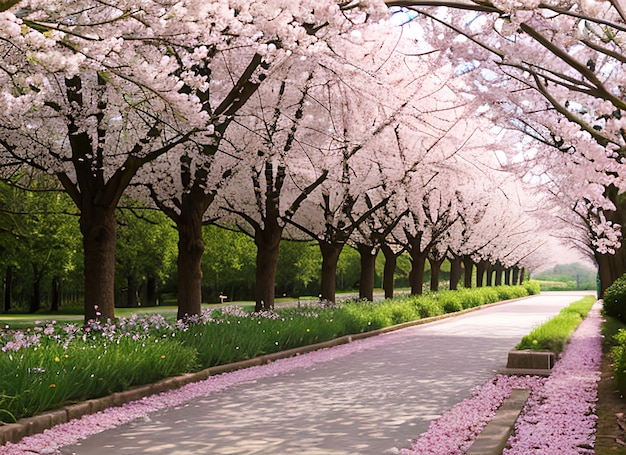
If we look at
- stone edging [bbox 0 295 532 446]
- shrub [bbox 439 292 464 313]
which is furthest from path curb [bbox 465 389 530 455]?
shrub [bbox 439 292 464 313]

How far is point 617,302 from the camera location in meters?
23.1

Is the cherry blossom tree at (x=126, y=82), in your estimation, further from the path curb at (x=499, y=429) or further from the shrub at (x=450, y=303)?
the shrub at (x=450, y=303)

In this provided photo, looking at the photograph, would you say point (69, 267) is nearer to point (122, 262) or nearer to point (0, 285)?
point (122, 262)

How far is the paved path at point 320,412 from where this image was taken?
23.8ft

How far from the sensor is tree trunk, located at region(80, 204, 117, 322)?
47.5ft

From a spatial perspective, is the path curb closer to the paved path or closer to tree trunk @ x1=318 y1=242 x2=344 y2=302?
the paved path

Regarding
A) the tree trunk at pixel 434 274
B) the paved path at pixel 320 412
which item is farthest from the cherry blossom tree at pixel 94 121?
the tree trunk at pixel 434 274

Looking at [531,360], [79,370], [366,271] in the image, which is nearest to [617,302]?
[366,271]

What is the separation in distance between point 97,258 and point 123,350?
427cm

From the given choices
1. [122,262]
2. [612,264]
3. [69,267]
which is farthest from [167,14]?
[122,262]

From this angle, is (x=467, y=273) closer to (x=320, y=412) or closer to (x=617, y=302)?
(x=617, y=302)

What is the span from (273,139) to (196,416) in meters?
10.2

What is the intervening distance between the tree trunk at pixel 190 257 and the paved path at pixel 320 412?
3.80m

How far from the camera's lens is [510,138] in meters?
21.7
